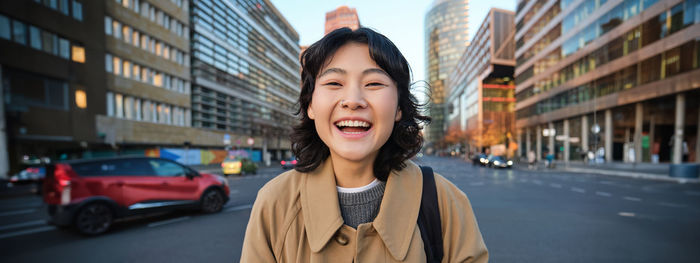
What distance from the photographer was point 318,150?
4.91 feet

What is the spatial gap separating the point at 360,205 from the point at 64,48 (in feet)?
90.0

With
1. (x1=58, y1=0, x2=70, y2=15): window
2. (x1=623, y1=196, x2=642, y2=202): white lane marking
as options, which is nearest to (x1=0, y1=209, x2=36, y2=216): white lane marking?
(x1=623, y1=196, x2=642, y2=202): white lane marking

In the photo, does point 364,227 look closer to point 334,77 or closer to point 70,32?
point 334,77

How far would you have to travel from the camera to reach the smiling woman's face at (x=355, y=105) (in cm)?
122

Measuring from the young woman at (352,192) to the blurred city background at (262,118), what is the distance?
301mm

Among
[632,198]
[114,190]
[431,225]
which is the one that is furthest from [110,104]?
[632,198]

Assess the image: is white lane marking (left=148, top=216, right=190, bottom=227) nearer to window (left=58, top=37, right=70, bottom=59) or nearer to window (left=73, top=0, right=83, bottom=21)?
window (left=58, top=37, right=70, bottom=59)

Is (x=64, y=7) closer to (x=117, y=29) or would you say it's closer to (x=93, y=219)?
(x=117, y=29)

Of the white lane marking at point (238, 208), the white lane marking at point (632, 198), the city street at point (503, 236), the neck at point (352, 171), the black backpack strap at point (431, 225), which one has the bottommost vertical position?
the white lane marking at point (632, 198)

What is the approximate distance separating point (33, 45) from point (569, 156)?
167 feet

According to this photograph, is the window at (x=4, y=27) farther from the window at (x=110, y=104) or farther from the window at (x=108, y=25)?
the window at (x=110, y=104)

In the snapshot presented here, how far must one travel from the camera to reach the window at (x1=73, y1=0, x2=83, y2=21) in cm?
1959

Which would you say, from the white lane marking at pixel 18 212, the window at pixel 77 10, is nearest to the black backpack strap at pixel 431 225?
the white lane marking at pixel 18 212

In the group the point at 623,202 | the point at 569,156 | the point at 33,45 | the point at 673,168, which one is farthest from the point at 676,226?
the point at 569,156
